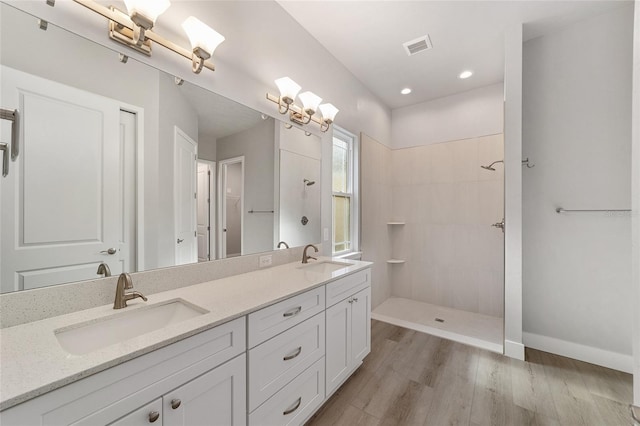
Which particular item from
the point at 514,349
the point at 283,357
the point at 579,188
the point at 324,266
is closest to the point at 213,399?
the point at 283,357

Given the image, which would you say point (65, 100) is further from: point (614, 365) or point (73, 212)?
point (614, 365)

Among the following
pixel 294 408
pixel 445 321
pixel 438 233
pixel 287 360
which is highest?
pixel 438 233

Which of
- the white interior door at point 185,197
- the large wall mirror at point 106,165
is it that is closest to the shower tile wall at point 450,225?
the large wall mirror at point 106,165

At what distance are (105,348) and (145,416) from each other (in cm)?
→ 25

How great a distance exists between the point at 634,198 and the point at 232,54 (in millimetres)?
1946

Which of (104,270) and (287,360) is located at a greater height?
(104,270)

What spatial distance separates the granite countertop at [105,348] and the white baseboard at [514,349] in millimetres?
1937

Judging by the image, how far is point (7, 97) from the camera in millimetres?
863

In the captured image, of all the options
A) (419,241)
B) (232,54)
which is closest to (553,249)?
(419,241)

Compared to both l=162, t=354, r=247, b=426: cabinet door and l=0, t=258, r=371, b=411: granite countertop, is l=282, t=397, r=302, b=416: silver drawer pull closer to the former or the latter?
l=162, t=354, r=247, b=426: cabinet door

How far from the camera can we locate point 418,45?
2.35m

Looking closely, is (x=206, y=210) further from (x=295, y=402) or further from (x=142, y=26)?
(x=295, y=402)

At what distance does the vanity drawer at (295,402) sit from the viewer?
3.78 ft

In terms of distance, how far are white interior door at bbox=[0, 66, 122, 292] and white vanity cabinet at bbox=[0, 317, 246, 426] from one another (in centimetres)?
56
